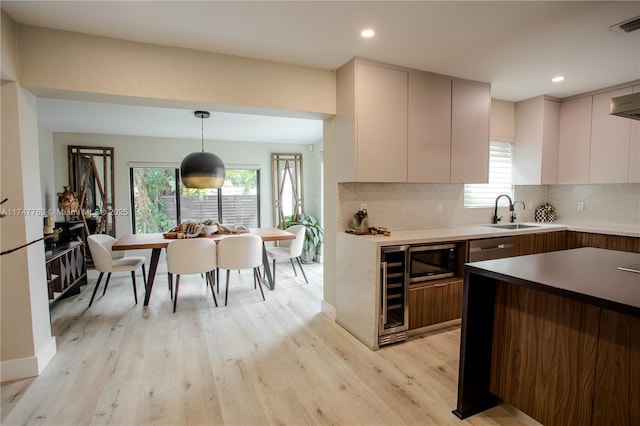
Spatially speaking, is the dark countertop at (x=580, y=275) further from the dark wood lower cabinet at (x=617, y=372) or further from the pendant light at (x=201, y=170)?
the pendant light at (x=201, y=170)

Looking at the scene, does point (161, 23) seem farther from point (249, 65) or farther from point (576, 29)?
point (576, 29)

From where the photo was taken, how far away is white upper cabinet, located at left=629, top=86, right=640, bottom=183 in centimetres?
337

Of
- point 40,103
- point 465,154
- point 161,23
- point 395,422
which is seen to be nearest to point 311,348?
point 395,422

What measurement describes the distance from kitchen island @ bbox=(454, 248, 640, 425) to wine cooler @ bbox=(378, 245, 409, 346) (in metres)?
0.86

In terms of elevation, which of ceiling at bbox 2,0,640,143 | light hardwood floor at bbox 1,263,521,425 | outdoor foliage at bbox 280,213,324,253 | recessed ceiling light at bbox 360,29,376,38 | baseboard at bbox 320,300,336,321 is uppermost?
recessed ceiling light at bbox 360,29,376,38

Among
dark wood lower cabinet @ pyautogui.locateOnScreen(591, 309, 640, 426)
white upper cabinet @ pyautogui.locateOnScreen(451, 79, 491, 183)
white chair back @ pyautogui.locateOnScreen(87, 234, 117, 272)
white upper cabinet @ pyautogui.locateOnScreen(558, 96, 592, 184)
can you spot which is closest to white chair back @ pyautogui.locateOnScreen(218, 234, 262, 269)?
white chair back @ pyautogui.locateOnScreen(87, 234, 117, 272)

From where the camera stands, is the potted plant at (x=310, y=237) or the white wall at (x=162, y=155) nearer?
the white wall at (x=162, y=155)

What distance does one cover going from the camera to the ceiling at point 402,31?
2.04 meters

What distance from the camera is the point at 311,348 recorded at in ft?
9.05

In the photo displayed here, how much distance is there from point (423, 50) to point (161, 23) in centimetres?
198

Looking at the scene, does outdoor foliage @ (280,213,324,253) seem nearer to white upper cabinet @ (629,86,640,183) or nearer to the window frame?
the window frame

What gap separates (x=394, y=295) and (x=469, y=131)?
1.91m

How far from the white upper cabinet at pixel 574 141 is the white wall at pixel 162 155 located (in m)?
3.92

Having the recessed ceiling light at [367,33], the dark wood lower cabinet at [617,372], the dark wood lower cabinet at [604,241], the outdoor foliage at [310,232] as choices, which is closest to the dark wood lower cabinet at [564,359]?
the dark wood lower cabinet at [617,372]
